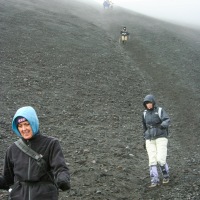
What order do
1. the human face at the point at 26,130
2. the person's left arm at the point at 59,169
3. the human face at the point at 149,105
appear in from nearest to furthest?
1. the person's left arm at the point at 59,169
2. the human face at the point at 26,130
3. the human face at the point at 149,105

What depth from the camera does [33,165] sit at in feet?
15.3

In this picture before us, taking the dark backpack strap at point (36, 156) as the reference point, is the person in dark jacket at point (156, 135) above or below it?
below

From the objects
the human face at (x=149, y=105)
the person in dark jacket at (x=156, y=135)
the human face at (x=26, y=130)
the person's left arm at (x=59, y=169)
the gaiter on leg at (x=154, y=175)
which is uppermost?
the human face at (x=26, y=130)


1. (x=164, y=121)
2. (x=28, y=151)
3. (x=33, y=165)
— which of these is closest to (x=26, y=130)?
(x=28, y=151)

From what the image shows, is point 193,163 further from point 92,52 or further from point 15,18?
point 15,18

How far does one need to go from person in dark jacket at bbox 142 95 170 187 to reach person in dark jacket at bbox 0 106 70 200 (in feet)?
17.7

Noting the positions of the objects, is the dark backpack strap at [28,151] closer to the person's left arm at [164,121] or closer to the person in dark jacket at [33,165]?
the person in dark jacket at [33,165]

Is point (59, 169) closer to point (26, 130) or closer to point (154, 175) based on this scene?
point (26, 130)

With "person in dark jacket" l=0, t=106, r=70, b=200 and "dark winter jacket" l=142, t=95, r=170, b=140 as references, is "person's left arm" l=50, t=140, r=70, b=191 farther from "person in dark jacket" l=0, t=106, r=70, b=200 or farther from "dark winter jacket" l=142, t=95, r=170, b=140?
"dark winter jacket" l=142, t=95, r=170, b=140

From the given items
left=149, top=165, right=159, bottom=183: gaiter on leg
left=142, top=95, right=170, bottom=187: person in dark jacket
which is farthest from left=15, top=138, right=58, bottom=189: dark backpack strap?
left=142, top=95, right=170, bottom=187: person in dark jacket

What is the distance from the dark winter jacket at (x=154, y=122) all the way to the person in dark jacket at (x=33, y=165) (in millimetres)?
5564

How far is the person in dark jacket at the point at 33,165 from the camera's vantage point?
4645mm

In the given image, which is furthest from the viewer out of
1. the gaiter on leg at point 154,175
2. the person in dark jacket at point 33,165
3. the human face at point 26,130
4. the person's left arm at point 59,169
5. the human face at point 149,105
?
the human face at point 149,105

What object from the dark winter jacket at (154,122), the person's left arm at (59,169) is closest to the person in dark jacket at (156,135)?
the dark winter jacket at (154,122)
